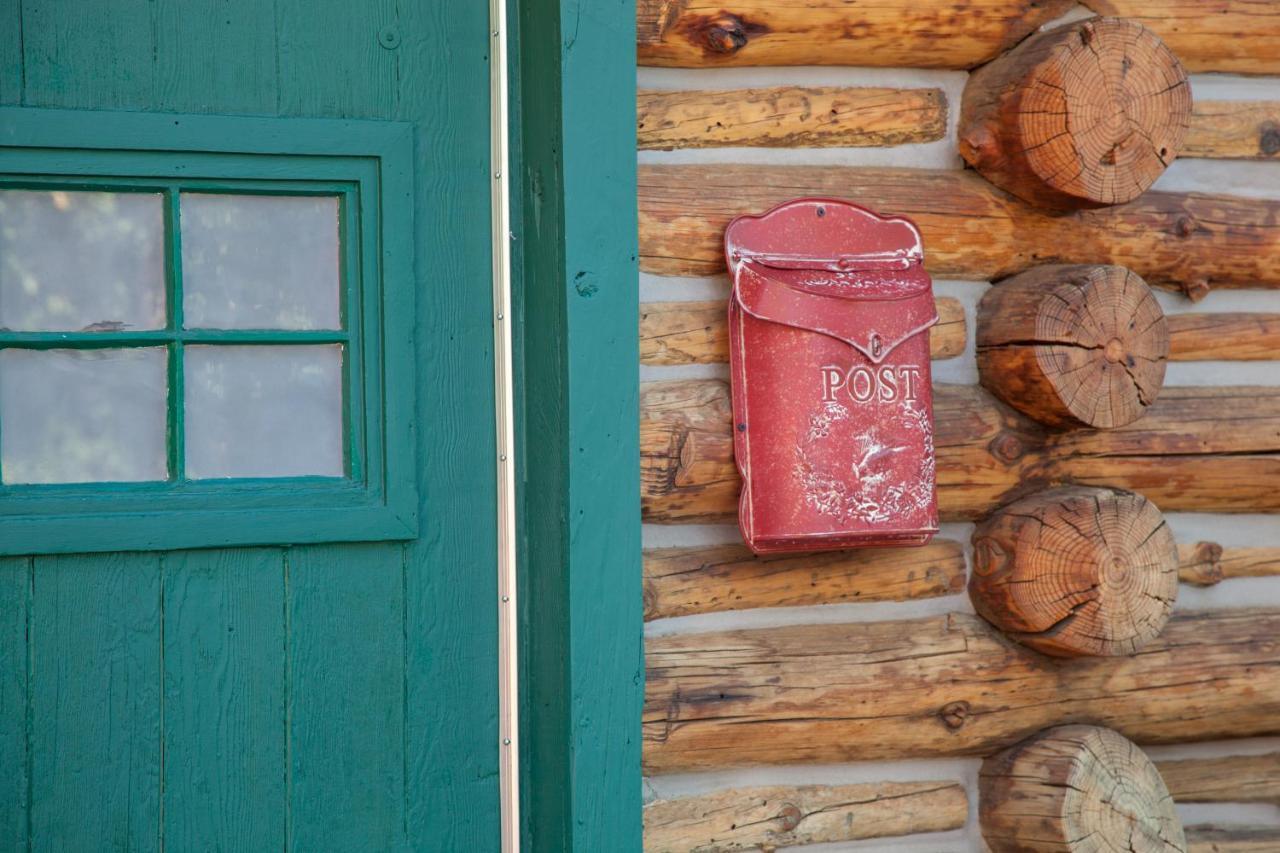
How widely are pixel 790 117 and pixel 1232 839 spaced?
1.74m

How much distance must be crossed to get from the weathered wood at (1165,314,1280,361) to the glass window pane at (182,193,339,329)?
1.71 m

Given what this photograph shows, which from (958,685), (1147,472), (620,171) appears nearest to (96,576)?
(620,171)

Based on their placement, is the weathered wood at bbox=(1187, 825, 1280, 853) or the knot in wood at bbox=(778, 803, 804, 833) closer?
the knot in wood at bbox=(778, 803, 804, 833)

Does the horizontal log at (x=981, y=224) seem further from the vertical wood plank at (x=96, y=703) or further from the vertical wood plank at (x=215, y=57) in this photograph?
the vertical wood plank at (x=96, y=703)

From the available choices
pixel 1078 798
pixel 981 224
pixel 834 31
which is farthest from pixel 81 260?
pixel 1078 798

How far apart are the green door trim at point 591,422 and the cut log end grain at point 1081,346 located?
2.55 ft

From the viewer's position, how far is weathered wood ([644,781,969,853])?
2531 mm

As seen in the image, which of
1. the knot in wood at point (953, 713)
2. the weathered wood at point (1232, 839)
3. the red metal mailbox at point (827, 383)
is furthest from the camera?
the weathered wood at point (1232, 839)

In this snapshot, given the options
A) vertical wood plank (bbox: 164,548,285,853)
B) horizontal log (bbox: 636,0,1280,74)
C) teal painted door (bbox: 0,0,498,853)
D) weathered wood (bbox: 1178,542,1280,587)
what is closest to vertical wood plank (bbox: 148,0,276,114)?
teal painted door (bbox: 0,0,498,853)

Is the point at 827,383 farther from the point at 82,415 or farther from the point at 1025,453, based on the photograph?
the point at 82,415

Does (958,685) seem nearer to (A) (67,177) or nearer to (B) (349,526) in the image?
(B) (349,526)

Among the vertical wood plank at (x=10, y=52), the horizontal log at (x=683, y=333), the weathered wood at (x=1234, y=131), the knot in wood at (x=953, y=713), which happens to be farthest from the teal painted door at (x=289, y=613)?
the weathered wood at (x=1234, y=131)

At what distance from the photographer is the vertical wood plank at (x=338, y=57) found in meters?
2.43

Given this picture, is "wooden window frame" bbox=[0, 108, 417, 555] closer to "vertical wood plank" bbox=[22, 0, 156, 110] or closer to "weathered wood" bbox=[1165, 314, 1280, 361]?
"vertical wood plank" bbox=[22, 0, 156, 110]
